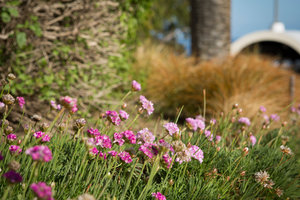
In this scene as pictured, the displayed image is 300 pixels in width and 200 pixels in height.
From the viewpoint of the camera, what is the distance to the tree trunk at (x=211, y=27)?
640 centimetres

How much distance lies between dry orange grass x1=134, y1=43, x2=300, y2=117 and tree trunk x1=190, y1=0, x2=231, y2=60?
753 millimetres

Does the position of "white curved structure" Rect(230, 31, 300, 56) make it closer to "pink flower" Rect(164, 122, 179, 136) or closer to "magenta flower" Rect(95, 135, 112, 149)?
"pink flower" Rect(164, 122, 179, 136)

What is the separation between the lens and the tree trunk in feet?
21.0

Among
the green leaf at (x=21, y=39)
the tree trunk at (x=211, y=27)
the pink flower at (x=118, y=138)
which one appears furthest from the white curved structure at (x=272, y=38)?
the pink flower at (x=118, y=138)

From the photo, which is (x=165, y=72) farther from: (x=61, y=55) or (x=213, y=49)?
(x=61, y=55)

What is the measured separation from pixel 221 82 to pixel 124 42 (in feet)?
5.44

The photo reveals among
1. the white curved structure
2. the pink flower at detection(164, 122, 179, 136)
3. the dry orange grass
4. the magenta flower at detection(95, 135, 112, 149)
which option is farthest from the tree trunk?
the magenta flower at detection(95, 135, 112, 149)

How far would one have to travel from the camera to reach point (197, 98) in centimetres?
497

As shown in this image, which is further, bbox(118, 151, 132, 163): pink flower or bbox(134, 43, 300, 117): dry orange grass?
bbox(134, 43, 300, 117): dry orange grass

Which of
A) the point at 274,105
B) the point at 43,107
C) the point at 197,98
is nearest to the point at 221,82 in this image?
the point at 197,98

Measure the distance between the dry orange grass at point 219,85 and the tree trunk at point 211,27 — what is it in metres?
0.75

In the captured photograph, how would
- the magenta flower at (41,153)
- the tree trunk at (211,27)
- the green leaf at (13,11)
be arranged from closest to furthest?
the magenta flower at (41,153)
the green leaf at (13,11)
the tree trunk at (211,27)

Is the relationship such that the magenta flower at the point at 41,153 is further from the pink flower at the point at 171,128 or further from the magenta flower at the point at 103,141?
the pink flower at the point at 171,128

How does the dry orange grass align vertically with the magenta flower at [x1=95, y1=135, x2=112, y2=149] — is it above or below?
above
